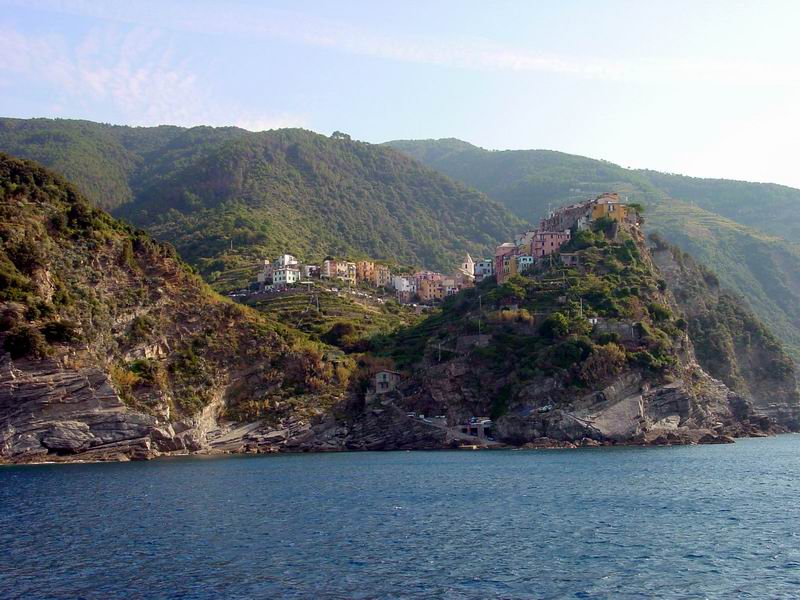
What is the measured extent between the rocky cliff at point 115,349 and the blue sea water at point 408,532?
9166 millimetres

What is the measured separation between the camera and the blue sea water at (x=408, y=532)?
3073cm

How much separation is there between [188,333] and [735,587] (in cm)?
7639

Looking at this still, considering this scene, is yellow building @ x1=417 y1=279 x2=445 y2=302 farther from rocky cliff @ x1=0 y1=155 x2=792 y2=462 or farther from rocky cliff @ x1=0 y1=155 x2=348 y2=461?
rocky cliff @ x1=0 y1=155 x2=348 y2=461

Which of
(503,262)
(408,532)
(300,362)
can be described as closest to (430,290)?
(503,262)

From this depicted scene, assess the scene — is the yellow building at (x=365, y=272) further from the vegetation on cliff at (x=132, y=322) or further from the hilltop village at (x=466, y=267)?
the vegetation on cliff at (x=132, y=322)

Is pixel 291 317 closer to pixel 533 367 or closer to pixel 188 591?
pixel 533 367

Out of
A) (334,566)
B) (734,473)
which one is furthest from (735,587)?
(734,473)

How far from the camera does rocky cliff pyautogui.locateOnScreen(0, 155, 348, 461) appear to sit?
255 ft

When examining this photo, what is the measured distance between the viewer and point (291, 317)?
11981cm

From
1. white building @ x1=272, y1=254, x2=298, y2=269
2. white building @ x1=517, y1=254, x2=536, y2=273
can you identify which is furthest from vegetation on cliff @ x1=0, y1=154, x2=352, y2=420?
white building @ x1=272, y1=254, x2=298, y2=269

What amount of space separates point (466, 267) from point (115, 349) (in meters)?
86.7

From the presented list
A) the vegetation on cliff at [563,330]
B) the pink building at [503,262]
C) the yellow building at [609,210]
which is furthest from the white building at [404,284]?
the yellow building at [609,210]

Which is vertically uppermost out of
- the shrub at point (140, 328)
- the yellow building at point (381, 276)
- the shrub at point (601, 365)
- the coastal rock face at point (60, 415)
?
the yellow building at point (381, 276)

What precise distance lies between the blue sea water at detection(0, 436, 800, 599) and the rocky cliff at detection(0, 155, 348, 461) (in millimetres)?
9166
